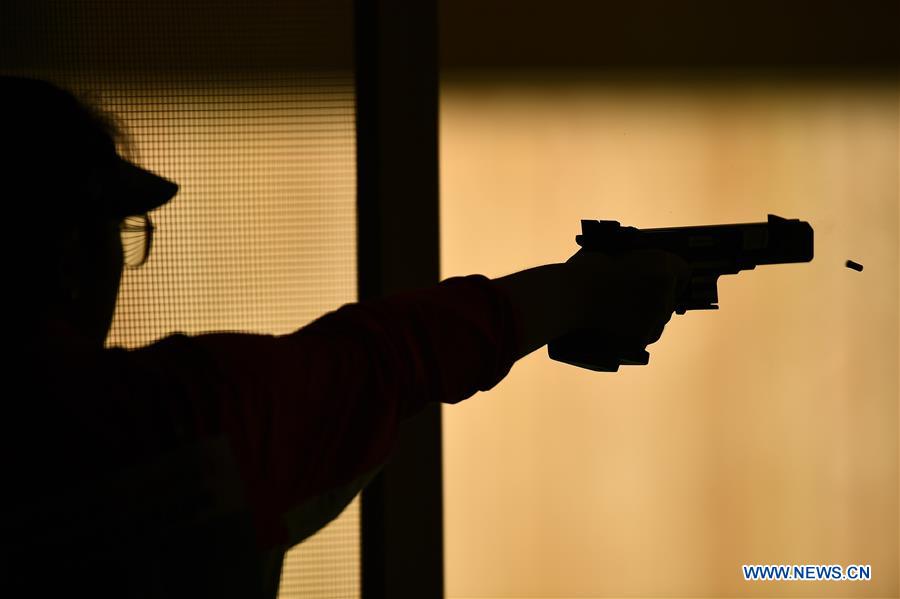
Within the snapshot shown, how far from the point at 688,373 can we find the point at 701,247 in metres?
0.33

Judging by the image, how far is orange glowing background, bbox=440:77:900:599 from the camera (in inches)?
31.6

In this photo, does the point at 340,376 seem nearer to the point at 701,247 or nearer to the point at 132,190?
the point at 132,190

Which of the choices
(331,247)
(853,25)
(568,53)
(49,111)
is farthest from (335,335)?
(853,25)

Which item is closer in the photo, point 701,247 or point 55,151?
point 55,151

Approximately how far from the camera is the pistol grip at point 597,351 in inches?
18.2

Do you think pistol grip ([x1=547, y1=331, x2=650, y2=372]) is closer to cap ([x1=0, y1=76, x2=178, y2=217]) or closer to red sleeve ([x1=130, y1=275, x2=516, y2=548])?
red sleeve ([x1=130, y1=275, x2=516, y2=548])

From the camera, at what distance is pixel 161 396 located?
28 centimetres

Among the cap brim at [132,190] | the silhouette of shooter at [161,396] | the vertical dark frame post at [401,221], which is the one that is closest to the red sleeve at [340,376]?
the silhouette of shooter at [161,396]

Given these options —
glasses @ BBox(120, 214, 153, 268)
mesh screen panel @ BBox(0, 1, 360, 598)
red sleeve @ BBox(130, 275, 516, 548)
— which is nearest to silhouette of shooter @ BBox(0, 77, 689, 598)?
red sleeve @ BBox(130, 275, 516, 548)

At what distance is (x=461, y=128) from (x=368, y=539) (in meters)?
0.54

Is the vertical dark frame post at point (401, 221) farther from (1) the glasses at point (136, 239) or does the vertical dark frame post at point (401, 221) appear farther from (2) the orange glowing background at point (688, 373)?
(1) the glasses at point (136, 239)

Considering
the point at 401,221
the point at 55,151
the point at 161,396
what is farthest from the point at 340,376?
the point at 401,221

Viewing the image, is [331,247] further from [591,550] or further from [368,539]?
[591,550]

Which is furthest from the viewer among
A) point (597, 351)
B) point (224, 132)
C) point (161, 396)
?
point (224, 132)
